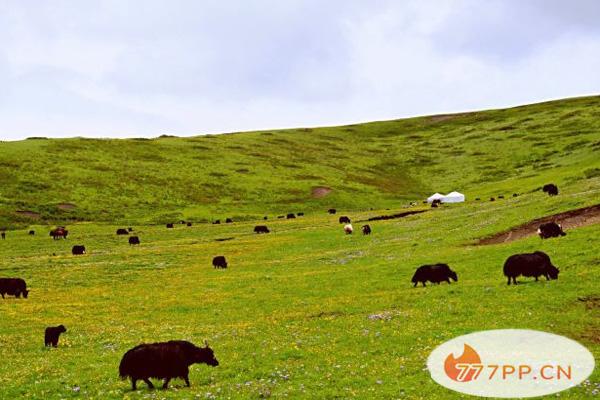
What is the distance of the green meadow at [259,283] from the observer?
18969mm

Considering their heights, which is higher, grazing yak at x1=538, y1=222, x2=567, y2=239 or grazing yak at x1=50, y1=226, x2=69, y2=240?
grazing yak at x1=538, y1=222, x2=567, y2=239

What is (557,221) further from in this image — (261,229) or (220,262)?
(261,229)

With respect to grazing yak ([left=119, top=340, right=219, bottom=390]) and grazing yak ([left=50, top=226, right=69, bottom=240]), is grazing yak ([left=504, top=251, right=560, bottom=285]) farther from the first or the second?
grazing yak ([left=50, top=226, right=69, bottom=240])

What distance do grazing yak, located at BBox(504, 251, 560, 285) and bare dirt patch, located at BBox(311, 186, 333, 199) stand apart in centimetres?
8647

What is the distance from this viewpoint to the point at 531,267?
2823cm

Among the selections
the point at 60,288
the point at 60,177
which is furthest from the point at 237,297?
the point at 60,177

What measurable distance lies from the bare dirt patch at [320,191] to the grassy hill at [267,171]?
2.55ft

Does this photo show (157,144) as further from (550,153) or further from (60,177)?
(550,153)

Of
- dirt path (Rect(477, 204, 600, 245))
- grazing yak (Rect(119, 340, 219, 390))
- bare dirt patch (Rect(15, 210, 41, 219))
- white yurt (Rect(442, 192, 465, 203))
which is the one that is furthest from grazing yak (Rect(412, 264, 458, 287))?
bare dirt patch (Rect(15, 210, 41, 219))

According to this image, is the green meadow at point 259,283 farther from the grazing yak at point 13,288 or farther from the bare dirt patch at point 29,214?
the grazing yak at point 13,288

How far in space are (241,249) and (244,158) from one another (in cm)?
9255

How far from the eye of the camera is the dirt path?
4306 centimetres

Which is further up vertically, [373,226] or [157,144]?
[157,144]

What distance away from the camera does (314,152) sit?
17250 centimetres
